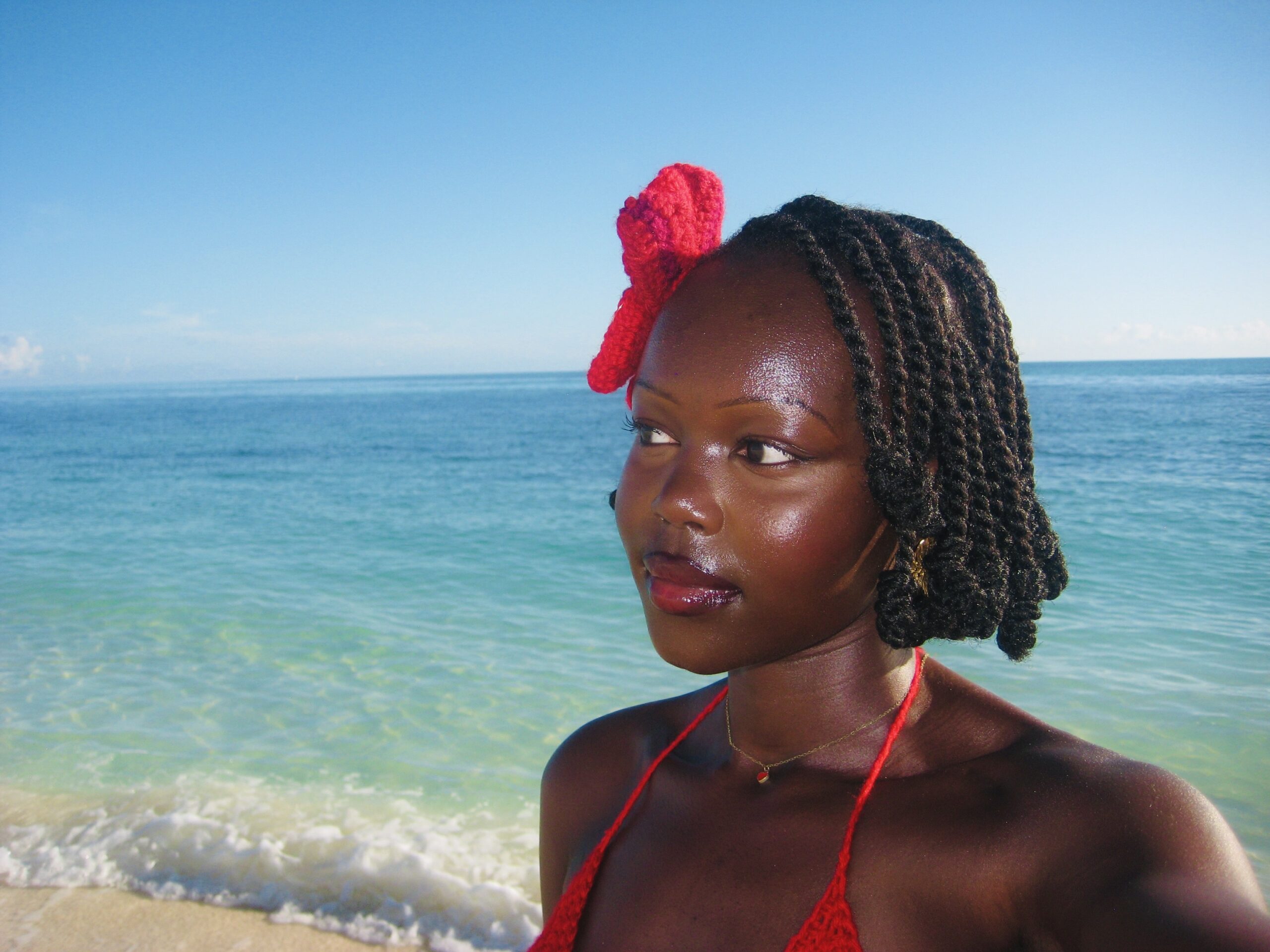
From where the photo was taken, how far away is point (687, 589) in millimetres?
1355

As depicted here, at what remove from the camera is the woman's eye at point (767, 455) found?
134cm

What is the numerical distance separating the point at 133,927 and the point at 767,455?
368cm

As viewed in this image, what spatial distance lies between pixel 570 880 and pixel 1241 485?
49.2 ft

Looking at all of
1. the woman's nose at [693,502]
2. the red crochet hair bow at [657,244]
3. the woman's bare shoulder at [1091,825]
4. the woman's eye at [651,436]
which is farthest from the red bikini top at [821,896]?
the red crochet hair bow at [657,244]

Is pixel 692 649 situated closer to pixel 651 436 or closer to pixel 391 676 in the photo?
pixel 651 436

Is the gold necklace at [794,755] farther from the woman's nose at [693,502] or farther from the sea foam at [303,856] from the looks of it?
the sea foam at [303,856]

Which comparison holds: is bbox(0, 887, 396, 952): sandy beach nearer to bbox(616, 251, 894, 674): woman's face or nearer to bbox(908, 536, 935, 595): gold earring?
bbox(616, 251, 894, 674): woman's face

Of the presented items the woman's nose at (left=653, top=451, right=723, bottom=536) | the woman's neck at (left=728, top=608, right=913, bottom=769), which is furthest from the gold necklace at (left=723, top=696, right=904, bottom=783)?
the woman's nose at (left=653, top=451, right=723, bottom=536)

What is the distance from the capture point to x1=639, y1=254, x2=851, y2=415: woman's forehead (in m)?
1.34

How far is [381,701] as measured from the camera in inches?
241

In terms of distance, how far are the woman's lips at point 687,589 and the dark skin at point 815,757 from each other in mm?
14

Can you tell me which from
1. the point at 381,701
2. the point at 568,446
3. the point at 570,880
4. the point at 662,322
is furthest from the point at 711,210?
the point at 568,446

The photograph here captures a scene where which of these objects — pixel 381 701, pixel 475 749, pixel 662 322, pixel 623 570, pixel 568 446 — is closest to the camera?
pixel 662 322

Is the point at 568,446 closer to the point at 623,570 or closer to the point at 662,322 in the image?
the point at 623,570
